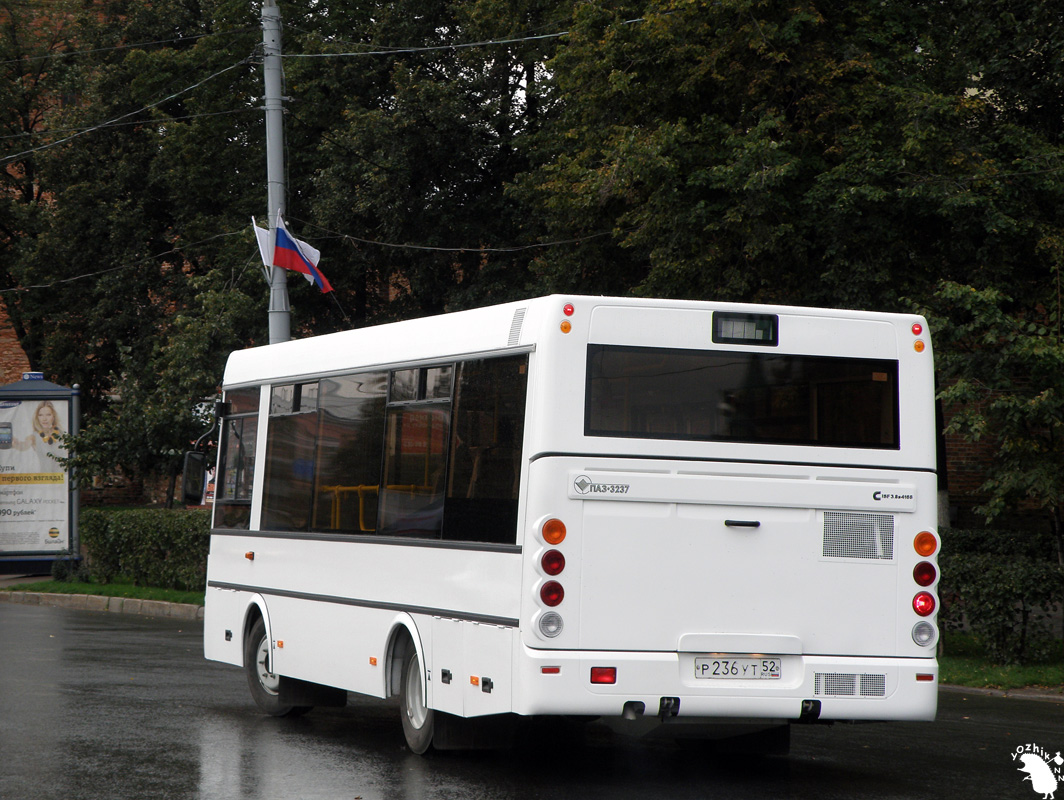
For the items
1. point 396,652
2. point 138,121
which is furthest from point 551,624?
point 138,121

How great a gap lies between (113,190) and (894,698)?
91.3ft

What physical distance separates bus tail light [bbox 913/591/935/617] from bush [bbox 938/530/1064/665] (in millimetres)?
6683

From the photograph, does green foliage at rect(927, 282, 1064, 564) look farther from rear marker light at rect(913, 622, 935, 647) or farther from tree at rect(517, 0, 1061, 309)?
rear marker light at rect(913, 622, 935, 647)

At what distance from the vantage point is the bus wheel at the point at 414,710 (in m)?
8.99

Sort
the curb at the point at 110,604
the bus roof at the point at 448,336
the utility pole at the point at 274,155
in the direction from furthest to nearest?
the curb at the point at 110,604 < the utility pole at the point at 274,155 < the bus roof at the point at 448,336

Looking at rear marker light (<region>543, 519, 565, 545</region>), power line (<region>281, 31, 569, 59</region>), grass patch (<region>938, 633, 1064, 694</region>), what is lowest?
grass patch (<region>938, 633, 1064, 694</region>)

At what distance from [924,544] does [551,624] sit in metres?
2.24

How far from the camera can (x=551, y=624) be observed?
7777 mm

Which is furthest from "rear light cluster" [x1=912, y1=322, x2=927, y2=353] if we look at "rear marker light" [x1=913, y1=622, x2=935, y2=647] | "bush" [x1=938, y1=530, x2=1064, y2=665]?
"bush" [x1=938, y1=530, x2=1064, y2=665]

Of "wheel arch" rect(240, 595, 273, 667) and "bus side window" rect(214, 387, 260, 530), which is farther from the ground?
"bus side window" rect(214, 387, 260, 530)

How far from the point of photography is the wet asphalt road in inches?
315

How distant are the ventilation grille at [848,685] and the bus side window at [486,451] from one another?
1.86 metres

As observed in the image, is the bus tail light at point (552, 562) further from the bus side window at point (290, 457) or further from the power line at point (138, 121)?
the power line at point (138, 121)

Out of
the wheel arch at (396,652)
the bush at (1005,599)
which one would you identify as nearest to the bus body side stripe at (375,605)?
the wheel arch at (396,652)
